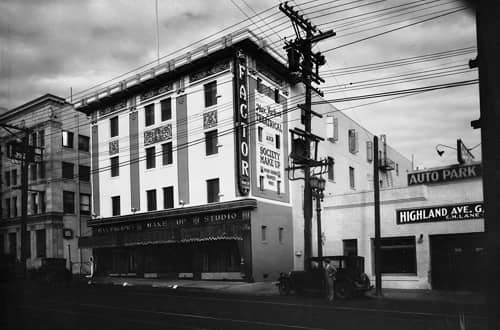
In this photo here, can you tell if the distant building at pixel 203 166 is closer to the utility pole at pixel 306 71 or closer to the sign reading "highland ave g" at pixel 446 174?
the utility pole at pixel 306 71

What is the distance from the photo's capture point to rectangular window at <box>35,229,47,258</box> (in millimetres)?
42844

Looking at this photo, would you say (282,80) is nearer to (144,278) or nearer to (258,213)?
(258,213)

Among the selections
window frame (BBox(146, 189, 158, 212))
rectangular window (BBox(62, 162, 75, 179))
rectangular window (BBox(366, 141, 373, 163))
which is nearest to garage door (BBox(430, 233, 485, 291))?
window frame (BBox(146, 189, 158, 212))

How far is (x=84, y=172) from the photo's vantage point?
4319 centimetres

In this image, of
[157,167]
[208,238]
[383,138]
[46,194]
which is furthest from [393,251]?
[46,194]

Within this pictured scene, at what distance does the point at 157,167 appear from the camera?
34625mm

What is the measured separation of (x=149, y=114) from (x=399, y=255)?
19.9 m

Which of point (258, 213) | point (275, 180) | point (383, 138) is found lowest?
point (258, 213)

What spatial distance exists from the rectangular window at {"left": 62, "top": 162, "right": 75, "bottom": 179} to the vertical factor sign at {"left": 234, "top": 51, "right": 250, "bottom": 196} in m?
19.8

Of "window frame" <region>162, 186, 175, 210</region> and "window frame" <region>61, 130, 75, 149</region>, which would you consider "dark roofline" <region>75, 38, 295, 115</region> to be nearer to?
"window frame" <region>61, 130, 75, 149</region>

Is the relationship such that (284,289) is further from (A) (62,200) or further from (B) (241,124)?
(A) (62,200)

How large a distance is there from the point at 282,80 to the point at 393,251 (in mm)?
14273

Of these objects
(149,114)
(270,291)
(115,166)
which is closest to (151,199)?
(115,166)

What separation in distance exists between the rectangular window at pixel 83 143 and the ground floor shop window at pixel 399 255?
2616 centimetres
